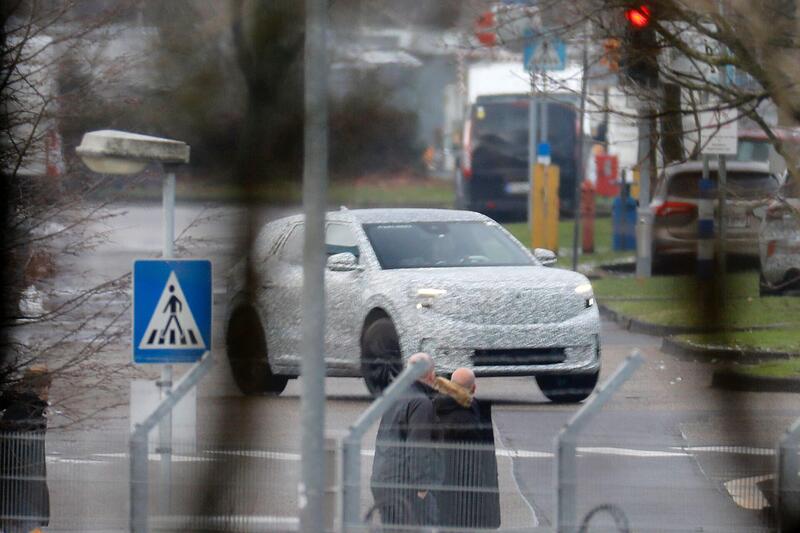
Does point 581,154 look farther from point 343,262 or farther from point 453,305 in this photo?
point 453,305

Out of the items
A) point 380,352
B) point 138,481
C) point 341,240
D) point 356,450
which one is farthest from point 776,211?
point 380,352

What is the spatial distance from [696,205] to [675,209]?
0.39ft

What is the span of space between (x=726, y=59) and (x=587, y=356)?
1.59m

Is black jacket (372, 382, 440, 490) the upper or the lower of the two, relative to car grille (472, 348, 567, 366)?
lower

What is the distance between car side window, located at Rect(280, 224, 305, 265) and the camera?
145 centimetres

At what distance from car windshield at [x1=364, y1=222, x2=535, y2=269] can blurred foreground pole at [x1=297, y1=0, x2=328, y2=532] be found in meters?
0.55

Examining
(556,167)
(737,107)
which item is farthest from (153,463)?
(737,107)

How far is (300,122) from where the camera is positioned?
1.26 metres

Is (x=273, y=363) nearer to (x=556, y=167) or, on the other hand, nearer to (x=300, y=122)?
(x=556, y=167)

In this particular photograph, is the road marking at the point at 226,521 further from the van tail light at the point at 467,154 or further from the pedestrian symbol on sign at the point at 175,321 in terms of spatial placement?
the van tail light at the point at 467,154

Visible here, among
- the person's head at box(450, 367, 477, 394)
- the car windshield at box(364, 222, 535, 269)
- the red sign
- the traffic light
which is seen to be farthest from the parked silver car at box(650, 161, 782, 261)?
the red sign

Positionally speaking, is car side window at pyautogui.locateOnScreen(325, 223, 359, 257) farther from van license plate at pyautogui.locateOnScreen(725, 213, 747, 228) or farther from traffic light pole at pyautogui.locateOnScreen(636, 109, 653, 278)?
van license plate at pyautogui.locateOnScreen(725, 213, 747, 228)

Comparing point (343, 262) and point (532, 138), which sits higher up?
point (532, 138)

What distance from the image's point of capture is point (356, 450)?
2008 mm
